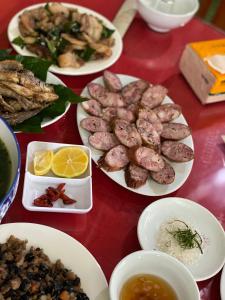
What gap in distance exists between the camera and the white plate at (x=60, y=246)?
1304 mm

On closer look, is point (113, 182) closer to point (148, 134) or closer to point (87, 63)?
point (148, 134)

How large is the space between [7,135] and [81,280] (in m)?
0.58

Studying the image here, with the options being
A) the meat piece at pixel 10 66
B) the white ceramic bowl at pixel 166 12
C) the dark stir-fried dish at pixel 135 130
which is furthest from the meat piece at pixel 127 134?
the white ceramic bowl at pixel 166 12

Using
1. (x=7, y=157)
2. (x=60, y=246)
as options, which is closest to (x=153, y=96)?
(x=7, y=157)

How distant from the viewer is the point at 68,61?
1.98 m

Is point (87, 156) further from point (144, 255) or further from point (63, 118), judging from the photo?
point (144, 255)

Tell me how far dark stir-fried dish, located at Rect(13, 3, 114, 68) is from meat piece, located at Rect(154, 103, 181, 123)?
0.44 meters

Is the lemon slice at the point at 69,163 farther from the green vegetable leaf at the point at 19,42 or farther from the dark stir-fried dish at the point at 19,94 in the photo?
the green vegetable leaf at the point at 19,42

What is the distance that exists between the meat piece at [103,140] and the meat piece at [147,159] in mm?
100

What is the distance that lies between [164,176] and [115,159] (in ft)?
0.74

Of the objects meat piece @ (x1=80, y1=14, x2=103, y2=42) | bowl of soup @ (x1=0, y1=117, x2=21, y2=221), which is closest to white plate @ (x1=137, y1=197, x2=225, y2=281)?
bowl of soup @ (x1=0, y1=117, x2=21, y2=221)

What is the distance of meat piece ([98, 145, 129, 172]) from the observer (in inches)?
64.6

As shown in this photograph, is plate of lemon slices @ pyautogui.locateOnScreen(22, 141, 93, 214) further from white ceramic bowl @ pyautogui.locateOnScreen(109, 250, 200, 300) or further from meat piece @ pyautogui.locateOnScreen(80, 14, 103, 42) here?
meat piece @ pyautogui.locateOnScreen(80, 14, 103, 42)

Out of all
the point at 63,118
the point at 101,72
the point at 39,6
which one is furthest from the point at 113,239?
the point at 39,6
